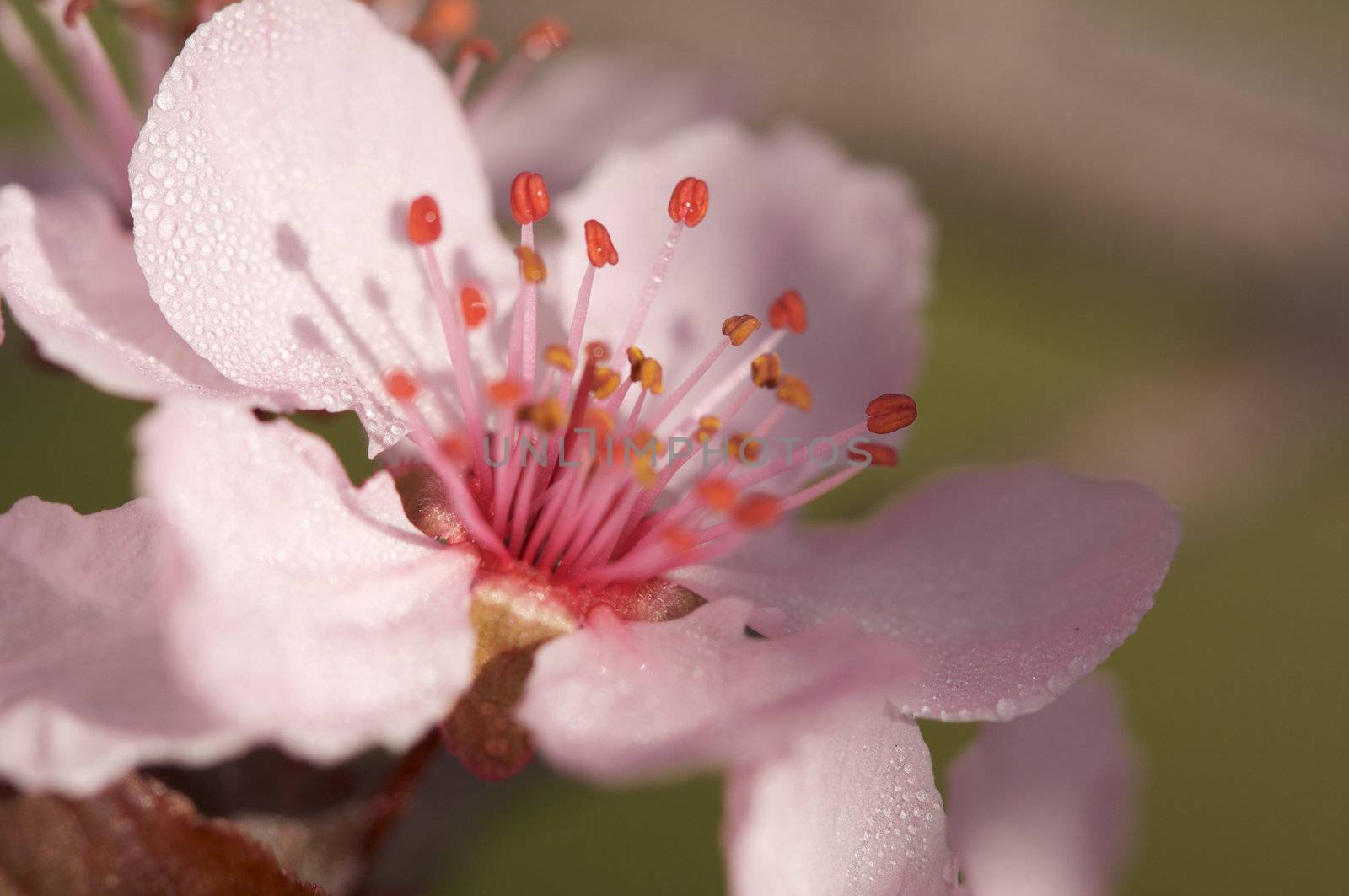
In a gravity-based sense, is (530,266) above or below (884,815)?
above

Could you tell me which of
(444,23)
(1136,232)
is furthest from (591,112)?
(1136,232)

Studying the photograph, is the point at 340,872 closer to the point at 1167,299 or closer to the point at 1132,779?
the point at 1132,779

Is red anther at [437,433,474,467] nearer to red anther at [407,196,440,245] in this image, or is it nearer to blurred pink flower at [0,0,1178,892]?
blurred pink flower at [0,0,1178,892]

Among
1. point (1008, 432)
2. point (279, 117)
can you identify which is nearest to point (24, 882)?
point (279, 117)

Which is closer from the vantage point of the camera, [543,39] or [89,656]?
[89,656]

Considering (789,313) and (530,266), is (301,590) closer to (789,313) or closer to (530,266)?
(530,266)

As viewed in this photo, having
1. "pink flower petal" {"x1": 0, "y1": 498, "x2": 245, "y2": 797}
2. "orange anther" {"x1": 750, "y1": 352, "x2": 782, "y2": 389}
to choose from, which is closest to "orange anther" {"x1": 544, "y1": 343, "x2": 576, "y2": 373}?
"orange anther" {"x1": 750, "y1": 352, "x2": 782, "y2": 389}
